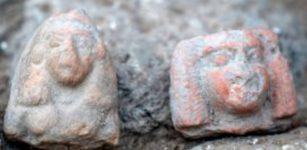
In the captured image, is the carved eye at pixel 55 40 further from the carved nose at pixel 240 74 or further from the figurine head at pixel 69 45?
the carved nose at pixel 240 74

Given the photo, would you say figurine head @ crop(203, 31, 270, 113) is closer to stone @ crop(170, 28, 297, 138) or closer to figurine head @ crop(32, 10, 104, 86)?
stone @ crop(170, 28, 297, 138)

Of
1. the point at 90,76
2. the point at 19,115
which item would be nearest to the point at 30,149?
the point at 19,115

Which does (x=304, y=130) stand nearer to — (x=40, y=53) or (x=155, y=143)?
(x=155, y=143)

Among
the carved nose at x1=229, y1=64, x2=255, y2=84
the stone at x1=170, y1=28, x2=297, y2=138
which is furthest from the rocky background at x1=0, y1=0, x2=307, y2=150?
the carved nose at x1=229, y1=64, x2=255, y2=84

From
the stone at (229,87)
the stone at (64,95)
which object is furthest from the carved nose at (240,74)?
the stone at (64,95)

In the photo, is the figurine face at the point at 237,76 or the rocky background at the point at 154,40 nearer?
the figurine face at the point at 237,76

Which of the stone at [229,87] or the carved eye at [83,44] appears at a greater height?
the carved eye at [83,44]

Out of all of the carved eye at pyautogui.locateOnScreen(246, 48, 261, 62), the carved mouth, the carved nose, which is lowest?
the carved mouth
